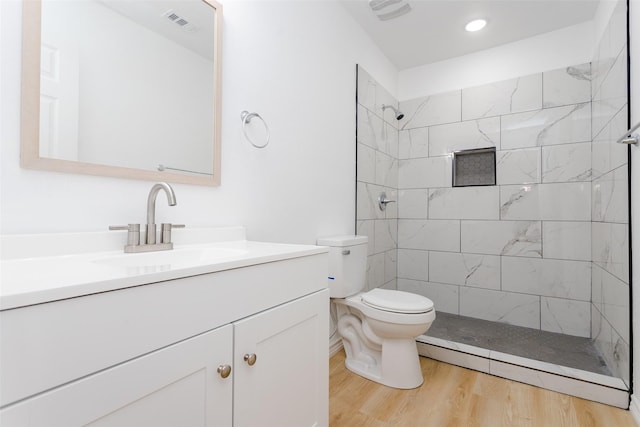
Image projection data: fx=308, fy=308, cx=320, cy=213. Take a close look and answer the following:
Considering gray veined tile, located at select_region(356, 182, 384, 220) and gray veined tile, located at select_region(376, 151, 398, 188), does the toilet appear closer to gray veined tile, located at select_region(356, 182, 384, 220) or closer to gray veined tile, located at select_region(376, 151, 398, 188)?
gray veined tile, located at select_region(356, 182, 384, 220)

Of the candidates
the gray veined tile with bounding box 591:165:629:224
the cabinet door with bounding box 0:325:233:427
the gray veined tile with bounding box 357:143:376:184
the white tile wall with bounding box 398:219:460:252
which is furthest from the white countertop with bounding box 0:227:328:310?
the white tile wall with bounding box 398:219:460:252

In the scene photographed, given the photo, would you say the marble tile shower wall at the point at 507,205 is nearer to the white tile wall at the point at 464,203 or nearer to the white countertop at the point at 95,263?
the white tile wall at the point at 464,203

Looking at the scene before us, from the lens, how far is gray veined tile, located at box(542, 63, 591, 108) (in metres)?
2.28

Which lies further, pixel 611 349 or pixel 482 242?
pixel 482 242

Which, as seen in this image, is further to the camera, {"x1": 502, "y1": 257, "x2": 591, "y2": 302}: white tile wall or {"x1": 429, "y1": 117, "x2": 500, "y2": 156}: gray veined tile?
{"x1": 429, "y1": 117, "x2": 500, "y2": 156}: gray veined tile

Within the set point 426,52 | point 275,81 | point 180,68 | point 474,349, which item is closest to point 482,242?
point 474,349

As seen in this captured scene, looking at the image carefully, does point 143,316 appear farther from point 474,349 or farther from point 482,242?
point 482,242

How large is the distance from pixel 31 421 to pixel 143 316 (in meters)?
0.20

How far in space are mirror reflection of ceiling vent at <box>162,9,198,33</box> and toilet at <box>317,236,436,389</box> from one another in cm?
124

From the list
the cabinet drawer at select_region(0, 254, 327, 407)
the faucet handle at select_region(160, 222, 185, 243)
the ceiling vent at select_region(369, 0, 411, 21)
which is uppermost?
the ceiling vent at select_region(369, 0, 411, 21)

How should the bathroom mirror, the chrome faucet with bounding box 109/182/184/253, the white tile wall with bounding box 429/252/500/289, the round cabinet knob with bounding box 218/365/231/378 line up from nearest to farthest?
the round cabinet knob with bounding box 218/365/231/378
the bathroom mirror
the chrome faucet with bounding box 109/182/184/253
the white tile wall with bounding box 429/252/500/289

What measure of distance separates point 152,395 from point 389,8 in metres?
2.49

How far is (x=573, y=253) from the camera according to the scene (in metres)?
2.30

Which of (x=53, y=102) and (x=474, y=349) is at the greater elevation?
(x=53, y=102)
